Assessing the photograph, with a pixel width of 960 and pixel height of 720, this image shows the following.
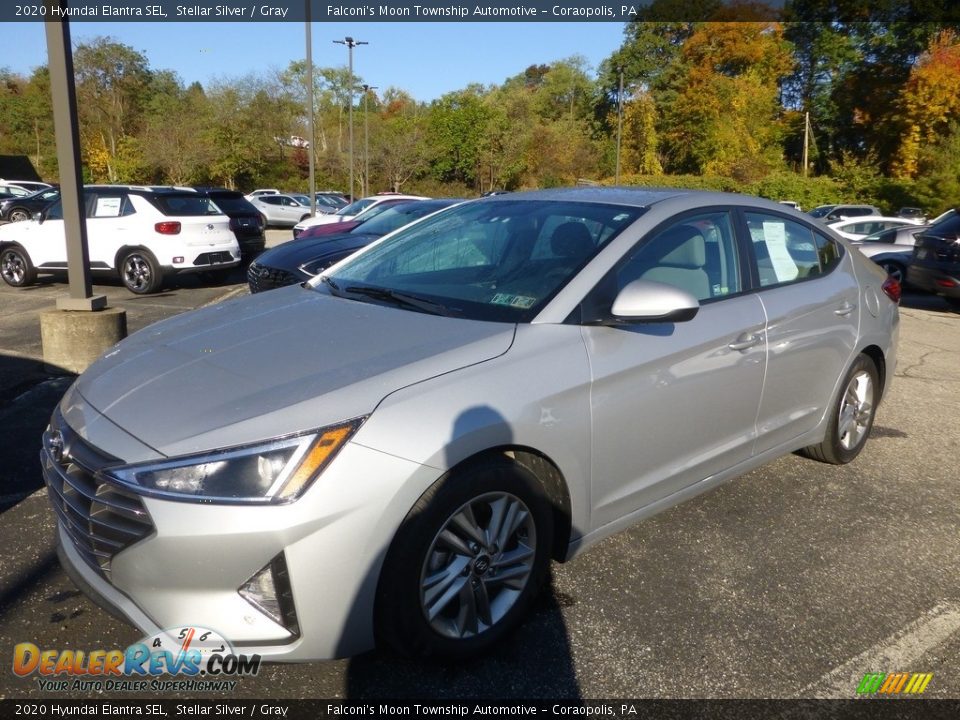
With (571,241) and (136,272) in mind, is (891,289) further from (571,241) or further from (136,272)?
(136,272)

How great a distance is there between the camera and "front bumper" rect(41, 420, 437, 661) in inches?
85.4

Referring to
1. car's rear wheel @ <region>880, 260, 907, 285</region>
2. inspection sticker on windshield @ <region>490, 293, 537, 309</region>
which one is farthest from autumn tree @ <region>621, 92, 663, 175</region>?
inspection sticker on windshield @ <region>490, 293, 537, 309</region>

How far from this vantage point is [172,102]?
4812cm

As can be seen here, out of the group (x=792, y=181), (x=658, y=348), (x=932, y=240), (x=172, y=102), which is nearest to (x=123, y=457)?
(x=658, y=348)

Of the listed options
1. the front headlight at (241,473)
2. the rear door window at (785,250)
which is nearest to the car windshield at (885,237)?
the rear door window at (785,250)

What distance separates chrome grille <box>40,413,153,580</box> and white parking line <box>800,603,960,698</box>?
2.18 meters

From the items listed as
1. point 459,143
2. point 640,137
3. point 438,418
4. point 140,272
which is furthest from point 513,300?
point 640,137

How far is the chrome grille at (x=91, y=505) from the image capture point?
7.35 ft

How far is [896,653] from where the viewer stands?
280cm

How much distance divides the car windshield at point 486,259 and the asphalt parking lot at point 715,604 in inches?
33.2

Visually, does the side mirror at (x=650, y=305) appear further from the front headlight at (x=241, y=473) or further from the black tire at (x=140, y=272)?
the black tire at (x=140, y=272)

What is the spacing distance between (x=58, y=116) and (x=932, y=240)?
35.3 ft

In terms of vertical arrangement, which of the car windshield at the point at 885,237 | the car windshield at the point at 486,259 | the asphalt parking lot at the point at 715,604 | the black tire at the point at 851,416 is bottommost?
the asphalt parking lot at the point at 715,604

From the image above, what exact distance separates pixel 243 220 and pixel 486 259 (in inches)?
487
